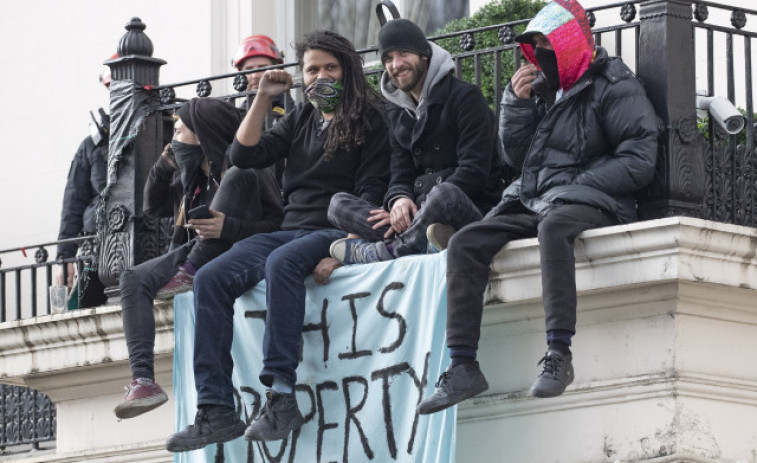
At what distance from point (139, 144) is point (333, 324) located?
7.35 ft

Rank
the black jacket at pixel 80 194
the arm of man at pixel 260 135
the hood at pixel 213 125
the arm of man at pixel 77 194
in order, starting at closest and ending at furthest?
the arm of man at pixel 260 135, the hood at pixel 213 125, the black jacket at pixel 80 194, the arm of man at pixel 77 194

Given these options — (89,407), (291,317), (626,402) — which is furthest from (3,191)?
(626,402)

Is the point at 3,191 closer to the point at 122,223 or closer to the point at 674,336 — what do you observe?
the point at 122,223

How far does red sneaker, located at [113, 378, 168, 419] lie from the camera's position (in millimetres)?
11633

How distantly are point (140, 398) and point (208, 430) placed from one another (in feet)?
1.62

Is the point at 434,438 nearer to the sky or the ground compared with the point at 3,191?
nearer to the ground

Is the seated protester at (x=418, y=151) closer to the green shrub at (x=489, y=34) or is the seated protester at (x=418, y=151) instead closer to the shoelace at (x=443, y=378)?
the shoelace at (x=443, y=378)

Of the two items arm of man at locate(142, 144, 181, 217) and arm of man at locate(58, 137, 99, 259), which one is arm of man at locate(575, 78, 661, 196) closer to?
arm of man at locate(142, 144, 181, 217)

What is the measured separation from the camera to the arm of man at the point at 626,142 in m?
10.6

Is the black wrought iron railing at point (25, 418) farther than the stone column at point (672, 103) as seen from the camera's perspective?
Yes

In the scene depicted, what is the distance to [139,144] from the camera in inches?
519

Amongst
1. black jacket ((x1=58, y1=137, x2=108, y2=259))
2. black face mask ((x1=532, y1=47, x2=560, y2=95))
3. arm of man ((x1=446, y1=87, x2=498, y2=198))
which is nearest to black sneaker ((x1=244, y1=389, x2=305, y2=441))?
arm of man ((x1=446, y1=87, x2=498, y2=198))

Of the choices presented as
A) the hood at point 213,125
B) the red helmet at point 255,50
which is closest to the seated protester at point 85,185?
the red helmet at point 255,50

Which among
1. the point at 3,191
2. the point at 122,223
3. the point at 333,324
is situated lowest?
the point at 333,324
